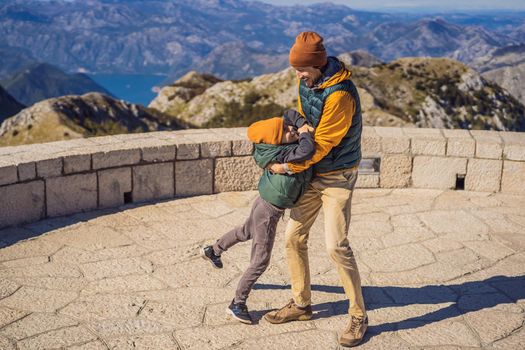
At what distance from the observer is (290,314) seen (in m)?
4.27

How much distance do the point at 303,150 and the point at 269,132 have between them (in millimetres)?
263

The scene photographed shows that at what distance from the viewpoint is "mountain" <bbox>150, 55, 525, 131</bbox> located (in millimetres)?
43875

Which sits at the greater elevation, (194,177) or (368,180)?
(194,177)

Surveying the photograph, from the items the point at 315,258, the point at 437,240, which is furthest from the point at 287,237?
the point at 437,240

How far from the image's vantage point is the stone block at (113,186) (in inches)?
254

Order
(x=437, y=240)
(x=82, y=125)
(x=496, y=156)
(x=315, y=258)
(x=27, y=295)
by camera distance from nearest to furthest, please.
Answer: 1. (x=27, y=295)
2. (x=315, y=258)
3. (x=437, y=240)
4. (x=496, y=156)
5. (x=82, y=125)

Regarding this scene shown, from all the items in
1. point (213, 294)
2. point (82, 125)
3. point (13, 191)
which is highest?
point (13, 191)

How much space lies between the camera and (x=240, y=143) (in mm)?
7047

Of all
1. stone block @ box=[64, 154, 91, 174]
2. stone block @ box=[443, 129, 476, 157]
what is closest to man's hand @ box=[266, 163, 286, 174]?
stone block @ box=[64, 154, 91, 174]

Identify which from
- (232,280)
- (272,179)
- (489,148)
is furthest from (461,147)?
(272,179)

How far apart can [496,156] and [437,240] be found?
6.25 feet

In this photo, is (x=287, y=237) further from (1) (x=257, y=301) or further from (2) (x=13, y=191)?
(2) (x=13, y=191)

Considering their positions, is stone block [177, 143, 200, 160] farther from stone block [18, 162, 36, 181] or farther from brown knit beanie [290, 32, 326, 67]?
brown knit beanie [290, 32, 326, 67]

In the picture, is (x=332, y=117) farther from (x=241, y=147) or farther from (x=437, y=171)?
(x=437, y=171)
